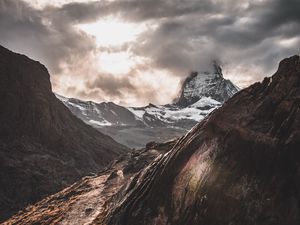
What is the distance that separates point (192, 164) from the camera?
23.2 meters

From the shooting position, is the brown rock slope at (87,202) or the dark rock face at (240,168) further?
the brown rock slope at (87,202)

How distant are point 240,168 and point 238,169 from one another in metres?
0.13

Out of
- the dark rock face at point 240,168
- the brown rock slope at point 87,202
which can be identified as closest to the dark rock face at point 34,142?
the brown rock slope at point 87,202

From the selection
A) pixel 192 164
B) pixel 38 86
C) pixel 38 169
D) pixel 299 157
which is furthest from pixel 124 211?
pixel 38 86

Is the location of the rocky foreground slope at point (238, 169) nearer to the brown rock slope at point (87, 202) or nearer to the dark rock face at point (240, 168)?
the dark rock face at point (240, 168)

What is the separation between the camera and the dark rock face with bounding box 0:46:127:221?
10631 centimetres

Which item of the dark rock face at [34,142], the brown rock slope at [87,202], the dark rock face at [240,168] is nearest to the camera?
the dark rock face at [240,168]

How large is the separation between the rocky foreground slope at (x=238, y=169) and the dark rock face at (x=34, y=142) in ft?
256

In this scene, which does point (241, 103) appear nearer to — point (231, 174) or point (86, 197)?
point (231, 174)

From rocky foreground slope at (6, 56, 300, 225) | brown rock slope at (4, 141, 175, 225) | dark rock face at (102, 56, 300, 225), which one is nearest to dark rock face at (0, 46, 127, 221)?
brown rock slope at (4, 141, 175, 225)

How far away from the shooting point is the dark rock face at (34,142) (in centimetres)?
10631

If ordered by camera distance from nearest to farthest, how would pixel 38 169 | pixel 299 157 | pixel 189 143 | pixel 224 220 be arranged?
pixel 299 157 < pixel 224 220 < pixel 189 143 < pixel 38 169

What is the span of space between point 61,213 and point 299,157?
2814 cm

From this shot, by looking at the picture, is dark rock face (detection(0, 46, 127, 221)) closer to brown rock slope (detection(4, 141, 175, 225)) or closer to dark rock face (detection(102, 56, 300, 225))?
brown rock slope (detection(4, 141, 175, 225))
